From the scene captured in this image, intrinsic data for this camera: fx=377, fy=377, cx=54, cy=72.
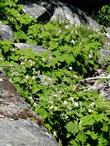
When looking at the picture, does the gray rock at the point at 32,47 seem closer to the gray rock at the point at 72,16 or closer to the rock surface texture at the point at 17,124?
the gray rock at the point at 72,16

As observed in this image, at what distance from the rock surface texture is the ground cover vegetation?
1121mm

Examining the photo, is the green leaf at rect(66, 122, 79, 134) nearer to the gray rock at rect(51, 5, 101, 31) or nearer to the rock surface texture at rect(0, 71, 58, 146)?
the rock surface texture at rect(0, 71, 58, 146)

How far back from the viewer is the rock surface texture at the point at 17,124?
3748mm

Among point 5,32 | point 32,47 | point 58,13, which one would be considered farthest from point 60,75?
point 58,13

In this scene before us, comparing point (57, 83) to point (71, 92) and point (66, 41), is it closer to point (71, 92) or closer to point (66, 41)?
point (71, 92)

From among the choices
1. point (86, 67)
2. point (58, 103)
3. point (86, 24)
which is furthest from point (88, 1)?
point (58, 103)

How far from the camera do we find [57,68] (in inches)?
324

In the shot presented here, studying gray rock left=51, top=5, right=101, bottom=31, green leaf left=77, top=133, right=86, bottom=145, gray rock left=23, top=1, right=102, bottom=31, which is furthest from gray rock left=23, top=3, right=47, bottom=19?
green leaf left=77, top=133, right=86, bottom=145

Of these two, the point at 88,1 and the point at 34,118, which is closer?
the point at 34,118

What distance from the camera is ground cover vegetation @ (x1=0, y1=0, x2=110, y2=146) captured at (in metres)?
5.88

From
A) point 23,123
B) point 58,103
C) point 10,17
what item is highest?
point 10,17

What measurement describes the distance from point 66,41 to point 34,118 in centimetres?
497

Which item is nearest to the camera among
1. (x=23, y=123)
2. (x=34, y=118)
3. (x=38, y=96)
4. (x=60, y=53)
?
Result: (x=23, y=123)

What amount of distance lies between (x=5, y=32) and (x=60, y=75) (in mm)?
2163
